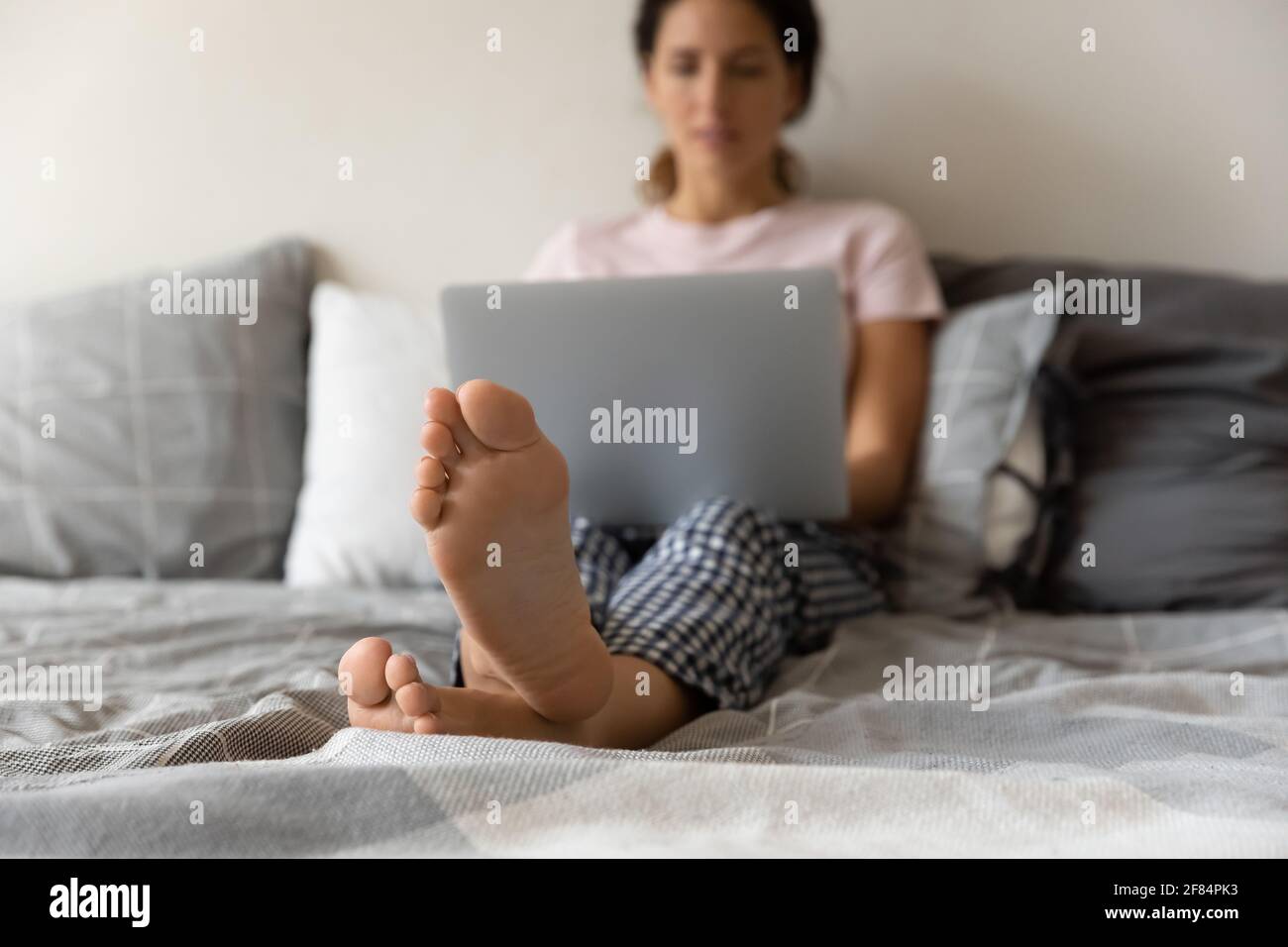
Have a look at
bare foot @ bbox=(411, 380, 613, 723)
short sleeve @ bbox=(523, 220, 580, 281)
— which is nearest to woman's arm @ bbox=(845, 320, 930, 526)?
short sleeve @ bbox=(523, 220, 580, 281)

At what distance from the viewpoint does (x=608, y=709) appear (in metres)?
0.85

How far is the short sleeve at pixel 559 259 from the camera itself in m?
1.65

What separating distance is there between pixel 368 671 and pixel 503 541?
118 millimetres

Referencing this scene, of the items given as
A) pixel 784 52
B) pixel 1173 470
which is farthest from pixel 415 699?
pixel 784 52

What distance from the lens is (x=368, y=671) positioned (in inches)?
30.5

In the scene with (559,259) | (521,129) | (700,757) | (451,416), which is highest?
(521,129)

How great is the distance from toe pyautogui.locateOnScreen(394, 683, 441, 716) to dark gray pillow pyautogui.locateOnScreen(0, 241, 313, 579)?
37.2 inches

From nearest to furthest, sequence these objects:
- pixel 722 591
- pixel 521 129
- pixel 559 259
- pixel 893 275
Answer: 1. pixel 722 591
2. pixel 893 275
3. pixel 559 259
4. pixel 521 129

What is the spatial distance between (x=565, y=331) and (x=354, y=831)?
0.60 m

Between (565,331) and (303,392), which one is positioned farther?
(303,392)

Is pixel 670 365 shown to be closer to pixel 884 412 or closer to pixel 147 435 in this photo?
pixel 884 412

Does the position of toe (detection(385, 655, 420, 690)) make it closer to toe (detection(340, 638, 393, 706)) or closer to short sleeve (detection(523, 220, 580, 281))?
toe (detection(340, 638, 393, 706))
